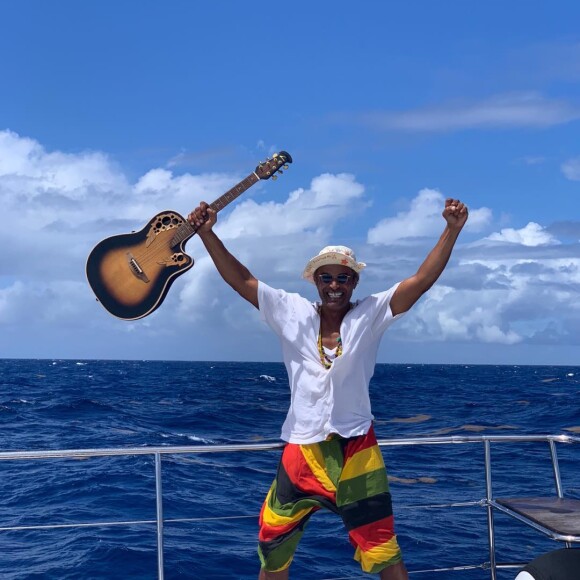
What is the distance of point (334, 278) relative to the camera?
121 inches

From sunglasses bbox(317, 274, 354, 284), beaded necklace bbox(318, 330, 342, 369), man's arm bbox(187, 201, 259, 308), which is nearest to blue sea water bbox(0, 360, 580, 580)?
beaded necklace bbox(318, 330, 342, 369)

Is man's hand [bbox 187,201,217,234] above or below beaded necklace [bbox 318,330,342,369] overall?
above

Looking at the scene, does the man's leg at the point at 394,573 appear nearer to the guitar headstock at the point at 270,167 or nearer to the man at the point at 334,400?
the man at the point at 334,400

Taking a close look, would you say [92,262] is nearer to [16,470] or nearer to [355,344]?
[355,344]

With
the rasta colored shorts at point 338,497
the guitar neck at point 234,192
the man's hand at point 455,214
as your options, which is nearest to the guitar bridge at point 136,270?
the guitar neck at point 234,192

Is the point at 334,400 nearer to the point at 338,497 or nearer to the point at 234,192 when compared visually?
the point at 338,497

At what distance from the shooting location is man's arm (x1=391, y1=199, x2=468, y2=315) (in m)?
2.92

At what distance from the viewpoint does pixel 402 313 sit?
307 cm

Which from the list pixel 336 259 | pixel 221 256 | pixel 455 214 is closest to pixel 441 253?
pixel 455 214

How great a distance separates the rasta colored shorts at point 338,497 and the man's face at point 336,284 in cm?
54

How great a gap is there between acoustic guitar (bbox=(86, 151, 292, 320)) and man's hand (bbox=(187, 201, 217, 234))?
2 centimetres

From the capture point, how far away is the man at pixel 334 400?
295cm

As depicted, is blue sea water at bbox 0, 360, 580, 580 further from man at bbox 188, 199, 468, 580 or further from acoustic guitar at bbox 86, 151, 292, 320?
acoustic guitar at bbox 86, 151, 292, 320

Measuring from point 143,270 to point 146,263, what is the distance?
1.3 inches
